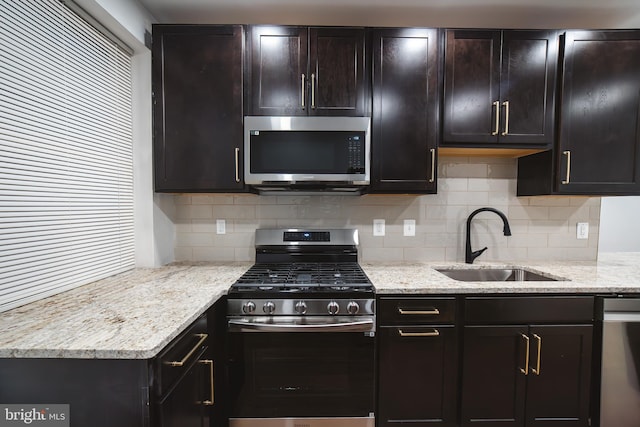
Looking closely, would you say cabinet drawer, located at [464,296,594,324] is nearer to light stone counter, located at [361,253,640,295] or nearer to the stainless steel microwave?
light stone counter, located at [361,253,640,295]

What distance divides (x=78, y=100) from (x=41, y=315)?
1031 millimetres

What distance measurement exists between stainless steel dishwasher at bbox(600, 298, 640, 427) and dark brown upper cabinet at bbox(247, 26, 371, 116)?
178 cm

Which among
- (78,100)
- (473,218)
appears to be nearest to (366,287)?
(473,218)

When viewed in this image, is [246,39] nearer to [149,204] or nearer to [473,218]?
[149,204]

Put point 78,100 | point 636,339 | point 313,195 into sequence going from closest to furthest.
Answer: point 78,100, point 636,339, point 313,195

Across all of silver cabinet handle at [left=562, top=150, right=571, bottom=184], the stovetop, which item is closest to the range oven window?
the stovetop

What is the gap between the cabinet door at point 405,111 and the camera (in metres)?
1.81

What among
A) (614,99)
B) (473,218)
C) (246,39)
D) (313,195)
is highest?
(246,39)

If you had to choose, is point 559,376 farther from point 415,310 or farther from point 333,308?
point 333,308

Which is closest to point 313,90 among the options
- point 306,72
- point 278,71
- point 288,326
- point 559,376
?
point 306,72

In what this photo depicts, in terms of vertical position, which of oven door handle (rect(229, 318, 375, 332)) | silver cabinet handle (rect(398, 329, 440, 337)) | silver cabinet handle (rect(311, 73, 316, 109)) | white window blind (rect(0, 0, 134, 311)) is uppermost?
silver cabinet handle (rect(311, 73, 316, 109))

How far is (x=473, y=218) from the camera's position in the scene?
2270 millimetres

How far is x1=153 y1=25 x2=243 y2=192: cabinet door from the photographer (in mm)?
1798

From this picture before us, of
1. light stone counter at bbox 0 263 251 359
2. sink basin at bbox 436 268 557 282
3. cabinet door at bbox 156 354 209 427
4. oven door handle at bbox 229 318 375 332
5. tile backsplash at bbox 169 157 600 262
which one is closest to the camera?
light stone counter at bbox 0 263 251 359
